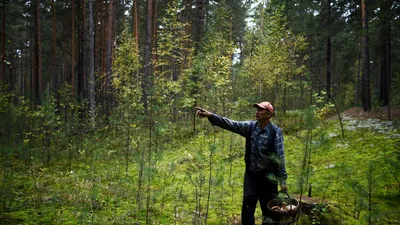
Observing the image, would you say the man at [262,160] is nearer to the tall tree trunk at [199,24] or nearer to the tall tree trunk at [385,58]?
the tall tree trunk at [385,58]

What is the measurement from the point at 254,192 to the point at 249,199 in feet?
0.38

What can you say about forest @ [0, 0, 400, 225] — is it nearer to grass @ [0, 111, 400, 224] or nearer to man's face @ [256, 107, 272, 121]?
grass @ [0, 111, 400, 224]

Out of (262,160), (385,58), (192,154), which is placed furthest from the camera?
(385,58)

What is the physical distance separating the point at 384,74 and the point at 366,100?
6.29 m

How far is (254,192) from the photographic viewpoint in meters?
3.91

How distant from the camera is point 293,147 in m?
10.0

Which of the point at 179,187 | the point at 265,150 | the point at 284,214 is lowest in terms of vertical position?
the point at 179,187

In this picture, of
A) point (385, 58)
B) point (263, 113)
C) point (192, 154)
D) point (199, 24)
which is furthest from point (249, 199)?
point (385, 58)

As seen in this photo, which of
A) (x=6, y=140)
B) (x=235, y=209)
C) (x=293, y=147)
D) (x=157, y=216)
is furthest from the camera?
(x=293, y=147)

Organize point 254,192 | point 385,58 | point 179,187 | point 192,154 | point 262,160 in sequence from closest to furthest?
point 262,160 < point 254,192 < point 179,187 < point 192,154 < point 385,58

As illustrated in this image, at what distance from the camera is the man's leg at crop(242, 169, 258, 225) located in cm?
386

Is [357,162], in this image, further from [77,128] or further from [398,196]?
[77,128]

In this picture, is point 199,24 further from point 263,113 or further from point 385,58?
point 385,58

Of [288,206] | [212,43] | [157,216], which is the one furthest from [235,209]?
[212,43]
